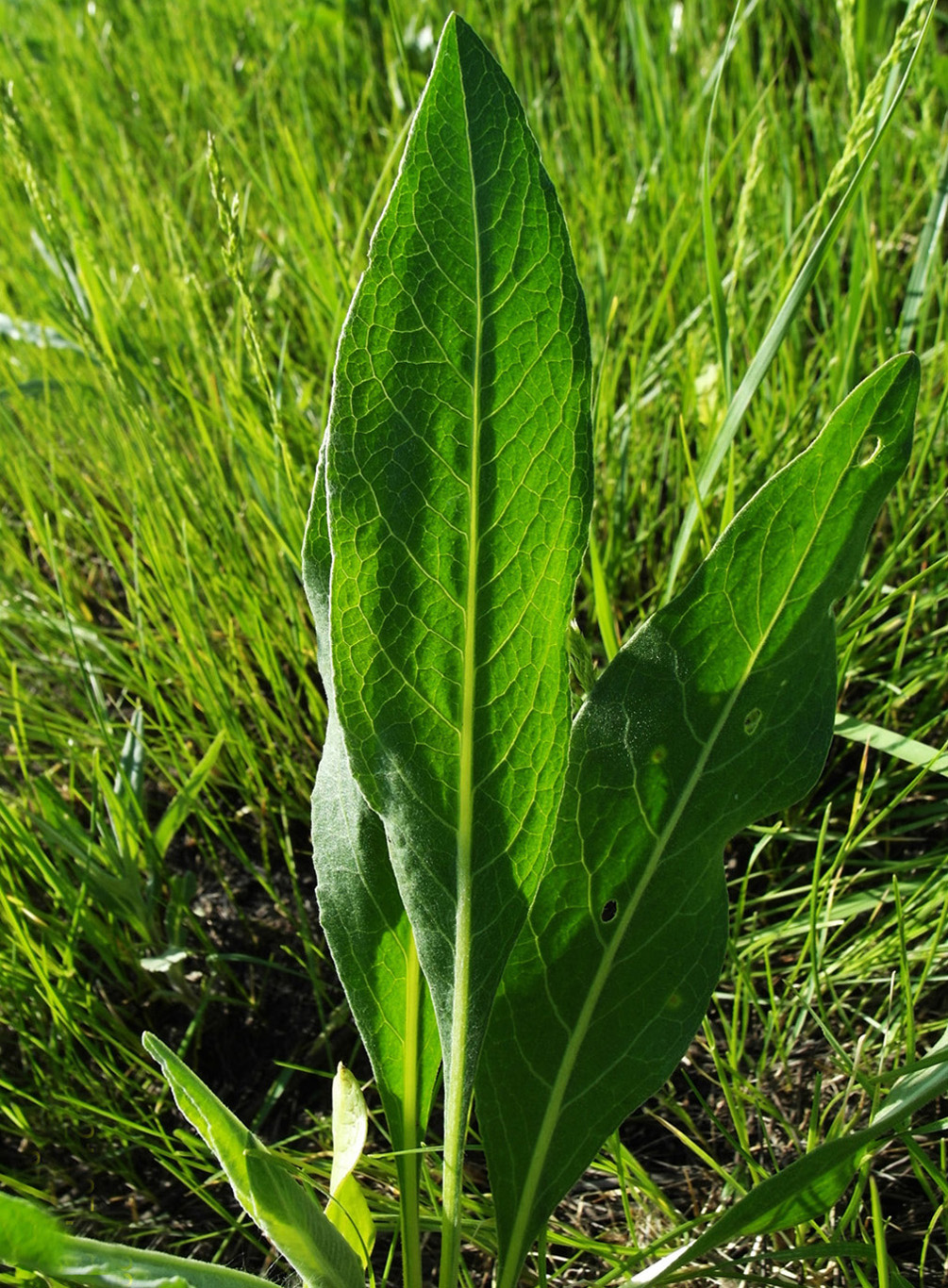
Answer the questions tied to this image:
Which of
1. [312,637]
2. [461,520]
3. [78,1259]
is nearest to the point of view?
[78,1259]

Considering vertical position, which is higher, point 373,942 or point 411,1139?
point 373,942

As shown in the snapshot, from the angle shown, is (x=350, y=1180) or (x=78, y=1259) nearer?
(x=78, y=1259)

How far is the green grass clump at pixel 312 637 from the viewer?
85 cm

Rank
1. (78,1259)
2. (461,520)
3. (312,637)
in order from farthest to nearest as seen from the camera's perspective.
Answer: (312,637) < (461,520) < (78,1259)

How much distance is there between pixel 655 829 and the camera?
686mm

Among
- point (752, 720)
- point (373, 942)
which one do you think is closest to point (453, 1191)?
point (373, 942)

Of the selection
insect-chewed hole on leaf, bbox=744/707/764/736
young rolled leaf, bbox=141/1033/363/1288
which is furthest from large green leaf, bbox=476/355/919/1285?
young rolled leaf, bbox=141/1033/363/1288

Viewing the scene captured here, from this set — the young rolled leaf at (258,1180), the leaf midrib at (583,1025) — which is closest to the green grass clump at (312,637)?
the leaf midrib at (583,1025)

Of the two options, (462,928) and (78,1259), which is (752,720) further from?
(78,1259)

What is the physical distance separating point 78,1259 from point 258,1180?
3.5 inches

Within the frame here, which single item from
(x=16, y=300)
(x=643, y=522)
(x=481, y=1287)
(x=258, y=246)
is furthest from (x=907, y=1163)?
(x=16, y=300)

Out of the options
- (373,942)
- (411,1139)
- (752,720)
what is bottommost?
(411,1139)

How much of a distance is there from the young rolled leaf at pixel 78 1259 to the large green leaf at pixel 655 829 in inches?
8.6

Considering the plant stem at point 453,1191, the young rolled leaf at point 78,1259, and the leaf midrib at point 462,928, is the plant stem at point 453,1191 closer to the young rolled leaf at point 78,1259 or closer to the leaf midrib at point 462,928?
the leaf midrib at point 462,928
